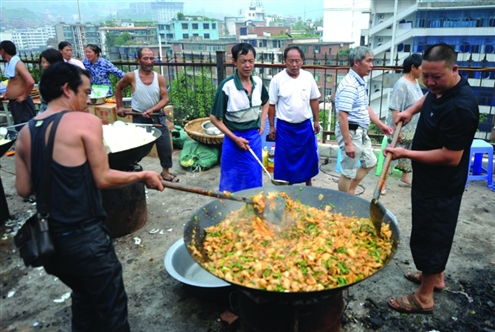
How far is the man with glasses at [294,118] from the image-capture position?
5000 mm

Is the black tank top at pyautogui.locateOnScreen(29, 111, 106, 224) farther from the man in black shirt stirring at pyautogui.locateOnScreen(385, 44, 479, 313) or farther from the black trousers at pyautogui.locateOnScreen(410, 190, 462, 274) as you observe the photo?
the black trousers at pyautogui.locateOnScreen(410, 190, 462, 274)

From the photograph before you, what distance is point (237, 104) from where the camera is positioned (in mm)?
4516

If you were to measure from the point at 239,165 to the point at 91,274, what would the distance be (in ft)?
8.22

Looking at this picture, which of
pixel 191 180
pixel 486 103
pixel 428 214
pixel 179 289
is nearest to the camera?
pixel 428 214

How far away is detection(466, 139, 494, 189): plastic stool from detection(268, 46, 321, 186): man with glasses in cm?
249

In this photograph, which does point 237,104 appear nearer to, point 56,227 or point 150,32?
point 56,227

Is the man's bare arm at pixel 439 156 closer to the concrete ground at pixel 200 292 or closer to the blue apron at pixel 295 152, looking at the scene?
the concrete ground at pixel 200 292

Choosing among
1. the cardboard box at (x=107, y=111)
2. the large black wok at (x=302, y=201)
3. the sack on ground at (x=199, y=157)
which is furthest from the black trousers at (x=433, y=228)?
the cardboard box at (x=107, y=111)

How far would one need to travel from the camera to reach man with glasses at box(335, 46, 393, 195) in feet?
15.0

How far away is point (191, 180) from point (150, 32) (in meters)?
109

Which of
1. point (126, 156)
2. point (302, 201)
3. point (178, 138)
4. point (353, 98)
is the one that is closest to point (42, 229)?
point (126, 156)

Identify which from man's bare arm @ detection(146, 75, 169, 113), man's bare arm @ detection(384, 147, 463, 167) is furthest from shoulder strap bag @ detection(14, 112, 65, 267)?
man's bare arm @ detection(146, 75, 169, 113)

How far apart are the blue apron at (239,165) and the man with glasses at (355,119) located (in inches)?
44.4

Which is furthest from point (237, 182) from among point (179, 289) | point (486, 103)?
point (486, 103)
